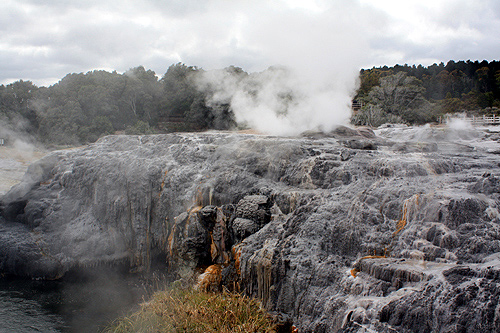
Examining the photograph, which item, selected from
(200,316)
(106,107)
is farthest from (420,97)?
(200,316)

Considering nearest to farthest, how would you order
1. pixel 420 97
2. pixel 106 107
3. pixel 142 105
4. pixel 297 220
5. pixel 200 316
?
pixel 200 316, pixel 297 220, pixel 106 107, pixel 420 97, pixel 142 105

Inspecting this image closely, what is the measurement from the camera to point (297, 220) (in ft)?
18.6

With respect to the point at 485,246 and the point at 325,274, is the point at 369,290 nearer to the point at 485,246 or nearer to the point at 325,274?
the point at 325,274

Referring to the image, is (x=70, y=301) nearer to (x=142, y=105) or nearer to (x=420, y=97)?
(x=142, y=105)

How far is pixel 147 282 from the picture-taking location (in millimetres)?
7590

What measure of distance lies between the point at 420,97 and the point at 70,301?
737 inches

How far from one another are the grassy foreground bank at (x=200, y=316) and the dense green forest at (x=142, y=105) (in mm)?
11881

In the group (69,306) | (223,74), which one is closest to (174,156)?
(69,306)

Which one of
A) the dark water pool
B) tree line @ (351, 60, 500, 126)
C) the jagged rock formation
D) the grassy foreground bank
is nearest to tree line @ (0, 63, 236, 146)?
the jagged rock formation

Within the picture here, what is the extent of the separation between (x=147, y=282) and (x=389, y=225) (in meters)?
5.08

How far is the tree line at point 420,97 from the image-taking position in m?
18.6

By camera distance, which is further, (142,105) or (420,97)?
(142,105)

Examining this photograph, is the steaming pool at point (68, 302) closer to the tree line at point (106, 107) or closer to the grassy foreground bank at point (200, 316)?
the grassy foreground bank at point (200, 316)

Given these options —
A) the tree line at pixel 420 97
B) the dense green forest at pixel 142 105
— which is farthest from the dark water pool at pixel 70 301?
the tree line at pixel 420 97
